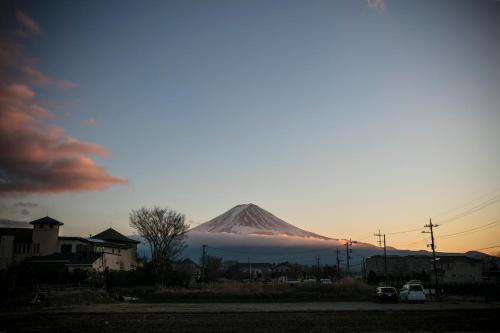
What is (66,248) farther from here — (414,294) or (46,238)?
(414,294)

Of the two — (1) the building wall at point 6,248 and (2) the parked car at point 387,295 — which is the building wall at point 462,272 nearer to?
(2) the parked car at point 387,295

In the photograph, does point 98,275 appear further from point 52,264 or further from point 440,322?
point 440,322

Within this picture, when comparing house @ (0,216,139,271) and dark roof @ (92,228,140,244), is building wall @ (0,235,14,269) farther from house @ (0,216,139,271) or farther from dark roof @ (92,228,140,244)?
dark roof @ (92,228,140,244)

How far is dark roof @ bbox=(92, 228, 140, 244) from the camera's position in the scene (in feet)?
301

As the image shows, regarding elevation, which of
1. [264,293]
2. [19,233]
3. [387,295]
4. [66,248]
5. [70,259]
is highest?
[19,233]

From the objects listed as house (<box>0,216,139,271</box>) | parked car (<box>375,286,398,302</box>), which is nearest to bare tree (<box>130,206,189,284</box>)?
house (<box>0,216,139,271</box>)

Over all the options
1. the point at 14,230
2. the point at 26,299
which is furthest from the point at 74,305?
the point at 14,230

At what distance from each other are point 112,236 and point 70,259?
25.6m

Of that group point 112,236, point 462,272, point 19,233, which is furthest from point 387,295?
point 462,272

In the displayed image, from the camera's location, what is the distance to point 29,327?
20047 millimetres

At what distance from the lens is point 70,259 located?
67.5 metres

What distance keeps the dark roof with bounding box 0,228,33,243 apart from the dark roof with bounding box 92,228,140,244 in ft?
48.4

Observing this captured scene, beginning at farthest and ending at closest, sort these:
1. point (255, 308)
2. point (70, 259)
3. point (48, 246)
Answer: point (48, 246)
point (70, 259)
point (255, 308)

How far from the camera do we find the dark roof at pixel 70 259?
65.6 metres
